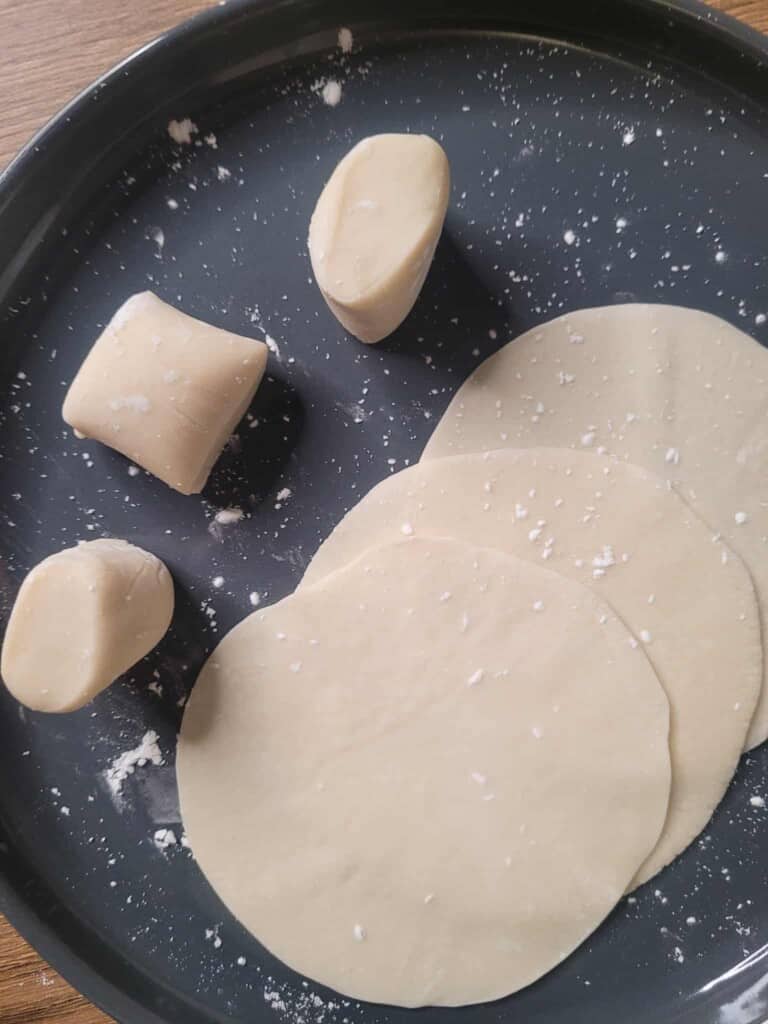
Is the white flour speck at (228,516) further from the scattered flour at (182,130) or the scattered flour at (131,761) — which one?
the scattered flour at (182,130)

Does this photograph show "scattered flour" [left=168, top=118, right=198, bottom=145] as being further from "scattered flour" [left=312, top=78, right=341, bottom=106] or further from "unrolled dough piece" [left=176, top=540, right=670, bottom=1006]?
"unrolled dough piece" [left=176, top=540, right=670, bottom=1006]

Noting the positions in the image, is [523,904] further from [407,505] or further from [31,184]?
[31,184]

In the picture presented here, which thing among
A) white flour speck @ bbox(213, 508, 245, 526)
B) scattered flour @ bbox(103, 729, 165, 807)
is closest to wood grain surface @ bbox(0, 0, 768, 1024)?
scattered flour @ bbox(103, 729, 165, 807)

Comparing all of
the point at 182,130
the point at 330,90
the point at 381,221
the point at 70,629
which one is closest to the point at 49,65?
the point at 182,130

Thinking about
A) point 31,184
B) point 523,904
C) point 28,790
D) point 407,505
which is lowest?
point 28,790

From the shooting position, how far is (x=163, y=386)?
787 mm

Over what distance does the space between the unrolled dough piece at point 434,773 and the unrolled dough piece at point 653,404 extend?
135 millimetres

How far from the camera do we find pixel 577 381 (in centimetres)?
82

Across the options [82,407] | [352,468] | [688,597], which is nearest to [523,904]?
[688,597]

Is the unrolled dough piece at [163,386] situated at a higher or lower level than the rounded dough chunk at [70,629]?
higher

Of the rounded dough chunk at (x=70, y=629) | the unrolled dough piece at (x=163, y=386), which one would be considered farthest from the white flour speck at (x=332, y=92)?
the rounded dough chunk at (x=70, y=629)

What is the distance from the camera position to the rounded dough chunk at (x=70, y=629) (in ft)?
2.49

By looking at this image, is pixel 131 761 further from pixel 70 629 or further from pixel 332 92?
pixel 332 92

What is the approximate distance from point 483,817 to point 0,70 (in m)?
0.88
